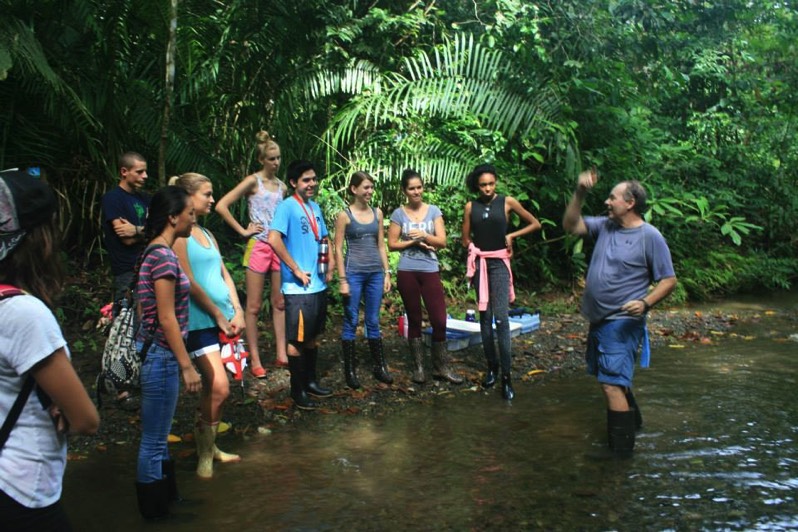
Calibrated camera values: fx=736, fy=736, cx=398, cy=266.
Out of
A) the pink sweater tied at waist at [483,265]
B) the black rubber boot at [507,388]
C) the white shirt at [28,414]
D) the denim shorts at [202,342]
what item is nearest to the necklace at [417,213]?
the pink sweater tied at waist at [483,265]

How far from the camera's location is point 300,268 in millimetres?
6051

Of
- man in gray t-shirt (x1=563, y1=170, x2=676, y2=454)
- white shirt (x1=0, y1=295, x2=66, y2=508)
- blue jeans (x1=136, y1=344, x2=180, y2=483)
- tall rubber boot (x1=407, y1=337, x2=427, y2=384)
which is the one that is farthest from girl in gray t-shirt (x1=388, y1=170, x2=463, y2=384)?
white shirt (x1=0, y1=295, x2=66, y2=508)

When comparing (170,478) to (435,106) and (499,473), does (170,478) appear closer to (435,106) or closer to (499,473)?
(499,473)

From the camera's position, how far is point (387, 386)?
273 inches

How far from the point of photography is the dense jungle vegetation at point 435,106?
804 cm

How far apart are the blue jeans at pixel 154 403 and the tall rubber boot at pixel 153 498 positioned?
44mm

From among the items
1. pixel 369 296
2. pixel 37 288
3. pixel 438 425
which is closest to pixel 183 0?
pixel 369 296

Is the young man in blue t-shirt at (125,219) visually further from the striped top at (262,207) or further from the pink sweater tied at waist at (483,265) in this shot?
the pink sweater tied at waist at (483,265)

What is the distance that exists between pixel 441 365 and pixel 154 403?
11.8ft

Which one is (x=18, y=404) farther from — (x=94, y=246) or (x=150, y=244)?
(x=94, y=246)

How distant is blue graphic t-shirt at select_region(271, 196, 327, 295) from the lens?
6055 mm

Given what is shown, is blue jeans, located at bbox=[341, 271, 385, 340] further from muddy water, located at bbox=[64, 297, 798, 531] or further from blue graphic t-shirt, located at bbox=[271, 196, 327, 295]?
muddy water, located at bbox=[64, 297, 798, 531]

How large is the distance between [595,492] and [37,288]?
3.59m

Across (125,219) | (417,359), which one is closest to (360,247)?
(417,359)
